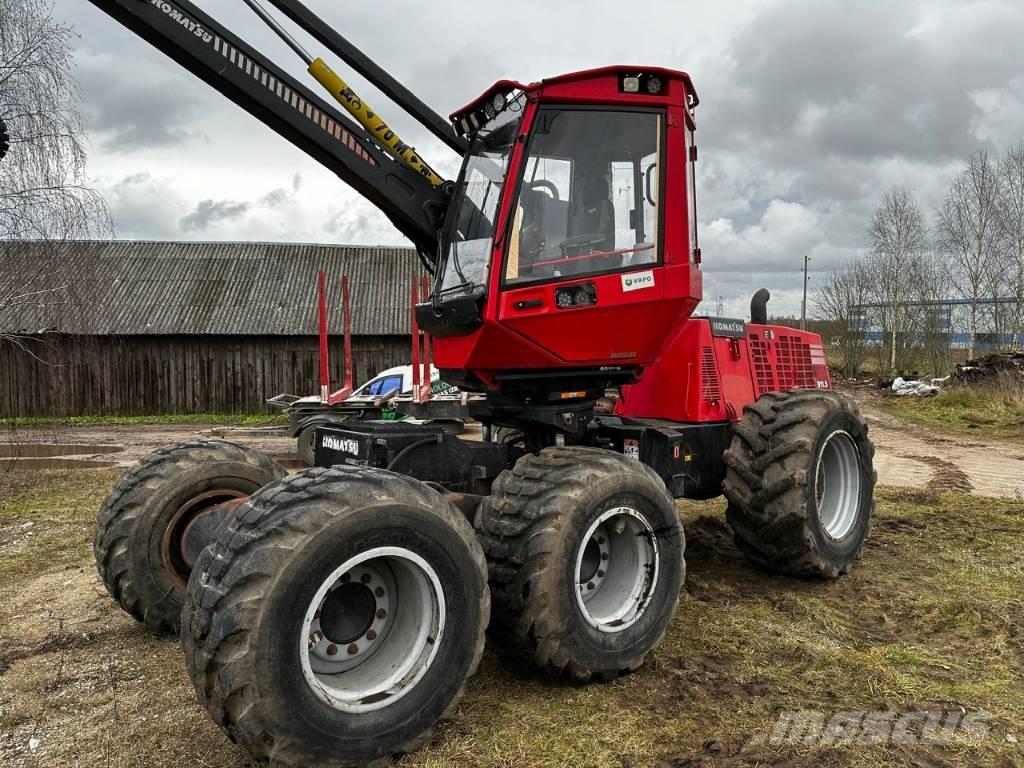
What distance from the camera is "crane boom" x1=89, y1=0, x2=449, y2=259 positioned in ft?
14.5

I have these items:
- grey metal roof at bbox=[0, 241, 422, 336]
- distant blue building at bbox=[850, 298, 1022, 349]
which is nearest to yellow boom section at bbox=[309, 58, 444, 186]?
grey metal roof at bbox=[0, 241, 422, 336]

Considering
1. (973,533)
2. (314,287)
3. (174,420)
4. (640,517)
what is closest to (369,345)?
(314,287)

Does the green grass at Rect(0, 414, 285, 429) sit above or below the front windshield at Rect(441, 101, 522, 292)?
below

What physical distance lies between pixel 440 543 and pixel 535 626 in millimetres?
752

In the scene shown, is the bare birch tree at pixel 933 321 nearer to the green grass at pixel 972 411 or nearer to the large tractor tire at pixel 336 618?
the green grass at pixel 972 411

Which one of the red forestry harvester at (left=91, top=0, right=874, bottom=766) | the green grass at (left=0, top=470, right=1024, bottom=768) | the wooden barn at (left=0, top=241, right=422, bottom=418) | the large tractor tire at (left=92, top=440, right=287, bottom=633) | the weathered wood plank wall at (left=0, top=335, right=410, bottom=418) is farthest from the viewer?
the weathered wood plank wall at (left=0, top=335, right=410, bottom=418)

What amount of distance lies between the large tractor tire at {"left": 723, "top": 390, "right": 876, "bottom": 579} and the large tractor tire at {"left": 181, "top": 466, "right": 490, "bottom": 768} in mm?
2606

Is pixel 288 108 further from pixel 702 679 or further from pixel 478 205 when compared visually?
pixel 702 679

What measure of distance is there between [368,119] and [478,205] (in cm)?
107

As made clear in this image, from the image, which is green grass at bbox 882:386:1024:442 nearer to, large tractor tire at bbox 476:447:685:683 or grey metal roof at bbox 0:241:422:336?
grey metal roof at bbox 0:241:422:336

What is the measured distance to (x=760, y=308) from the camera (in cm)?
691

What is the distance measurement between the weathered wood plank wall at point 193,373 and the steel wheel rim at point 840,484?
2080 cm

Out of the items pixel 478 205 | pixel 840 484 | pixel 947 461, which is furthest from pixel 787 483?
pixel 947 461

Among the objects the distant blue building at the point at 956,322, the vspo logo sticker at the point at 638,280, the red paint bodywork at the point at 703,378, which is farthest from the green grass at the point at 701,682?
the distant blue building at the point at 956,322
